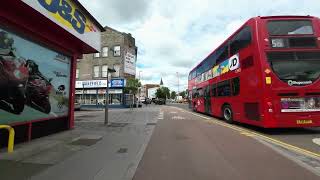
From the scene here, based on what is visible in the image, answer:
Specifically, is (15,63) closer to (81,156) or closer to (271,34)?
(81,156)

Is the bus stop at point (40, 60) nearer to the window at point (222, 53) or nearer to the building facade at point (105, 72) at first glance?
the window at point (222, 53)

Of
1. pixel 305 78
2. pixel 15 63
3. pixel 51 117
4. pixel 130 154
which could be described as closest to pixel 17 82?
pixel 15 63

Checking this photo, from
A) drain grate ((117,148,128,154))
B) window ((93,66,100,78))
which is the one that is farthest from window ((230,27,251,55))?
window ((93,66,100,78))

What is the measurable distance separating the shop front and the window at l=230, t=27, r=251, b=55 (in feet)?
98.4

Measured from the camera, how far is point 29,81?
924 centimetres

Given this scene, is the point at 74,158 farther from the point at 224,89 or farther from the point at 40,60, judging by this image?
the point at 224,89

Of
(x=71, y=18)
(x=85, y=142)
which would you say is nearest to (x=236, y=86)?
(x=85, y=142)

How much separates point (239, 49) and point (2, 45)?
9.82 metres

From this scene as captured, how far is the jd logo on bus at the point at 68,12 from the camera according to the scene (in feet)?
27.4

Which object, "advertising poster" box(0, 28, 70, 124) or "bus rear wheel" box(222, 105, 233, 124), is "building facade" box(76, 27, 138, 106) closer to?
"bus rear wheel" box(222, 105, 233, 124)

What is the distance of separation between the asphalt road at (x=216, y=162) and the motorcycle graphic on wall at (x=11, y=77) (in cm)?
421

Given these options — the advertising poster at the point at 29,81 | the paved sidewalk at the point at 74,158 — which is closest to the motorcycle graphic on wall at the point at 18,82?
the advertising poster at the point at 29,81

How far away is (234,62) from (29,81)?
30.7ft

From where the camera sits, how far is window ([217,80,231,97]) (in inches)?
594
